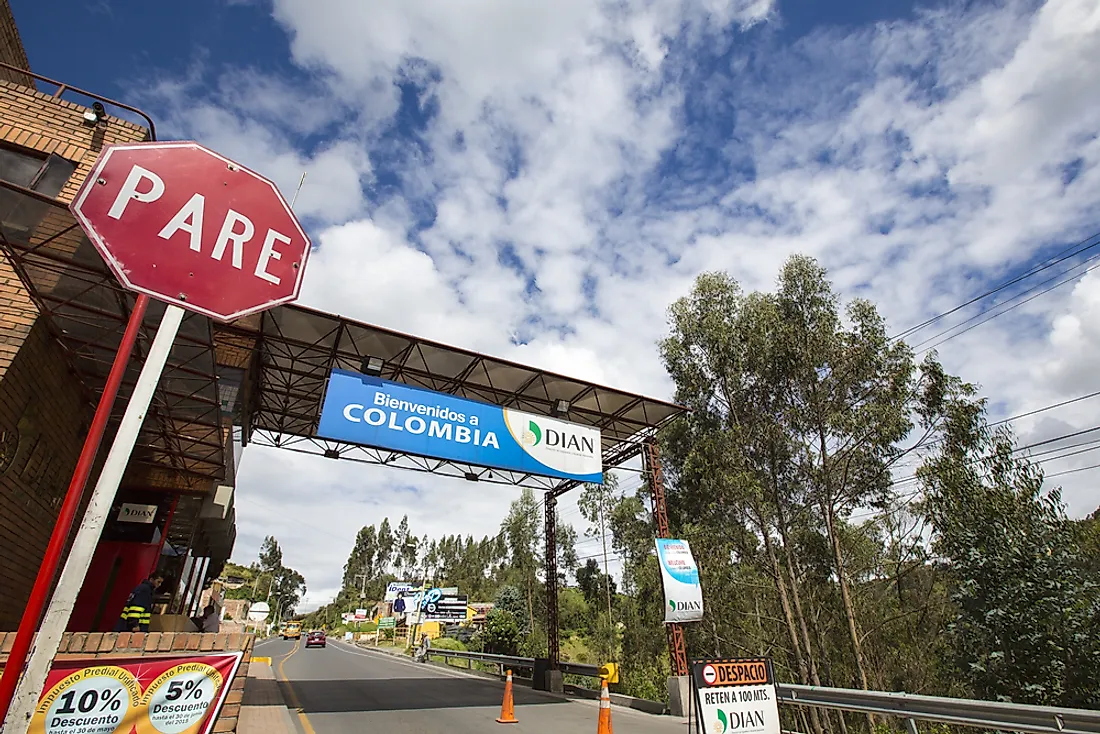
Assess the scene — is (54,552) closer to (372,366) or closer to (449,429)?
(449,429)

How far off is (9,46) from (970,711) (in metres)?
16.0

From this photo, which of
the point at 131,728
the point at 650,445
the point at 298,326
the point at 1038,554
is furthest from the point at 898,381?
the point at 131,728

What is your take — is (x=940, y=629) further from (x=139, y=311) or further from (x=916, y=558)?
(x=139, y=311)

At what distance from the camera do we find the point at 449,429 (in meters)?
10.8

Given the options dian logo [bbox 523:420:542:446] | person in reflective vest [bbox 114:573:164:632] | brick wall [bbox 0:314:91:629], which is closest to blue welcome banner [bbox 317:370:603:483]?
dian logo [bbox 523:420:542:446]

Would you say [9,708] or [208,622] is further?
[208,622]

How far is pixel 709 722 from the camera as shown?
5.55 m

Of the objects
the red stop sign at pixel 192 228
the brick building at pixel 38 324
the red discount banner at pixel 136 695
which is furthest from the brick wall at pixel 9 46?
the red discount banner at pixel 136 695

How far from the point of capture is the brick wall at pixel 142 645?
2.88m

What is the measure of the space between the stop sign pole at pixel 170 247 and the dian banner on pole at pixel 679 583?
11.3m

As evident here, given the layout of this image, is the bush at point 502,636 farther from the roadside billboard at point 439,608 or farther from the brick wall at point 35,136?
the roadside billboard at point 439,608

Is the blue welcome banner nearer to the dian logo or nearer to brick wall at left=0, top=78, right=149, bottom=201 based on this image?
the dian logo

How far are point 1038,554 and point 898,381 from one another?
527cm

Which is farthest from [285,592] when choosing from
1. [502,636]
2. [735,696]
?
[735,696]
